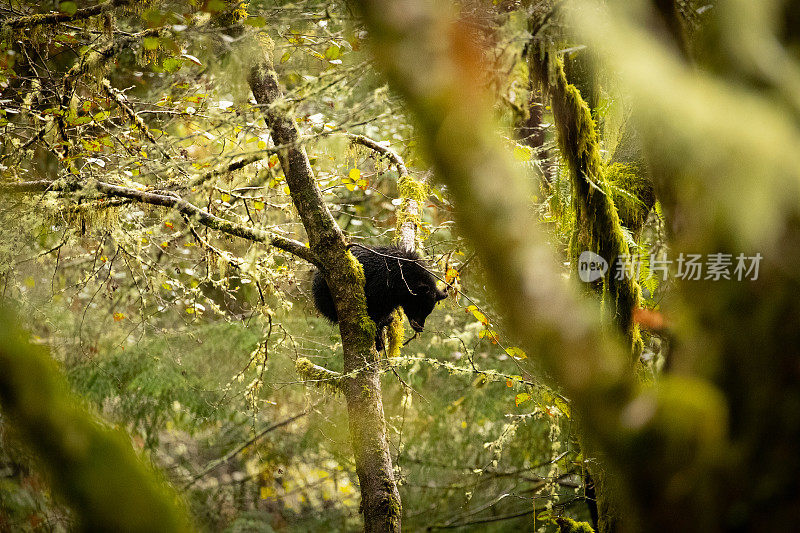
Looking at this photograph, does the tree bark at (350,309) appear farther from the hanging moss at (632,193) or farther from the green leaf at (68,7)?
the hanging moss at (632,193)

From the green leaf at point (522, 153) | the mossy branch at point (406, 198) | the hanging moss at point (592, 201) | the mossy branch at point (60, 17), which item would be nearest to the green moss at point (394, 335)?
the mossy branch at point (406, 198)

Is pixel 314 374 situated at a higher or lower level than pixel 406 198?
lower

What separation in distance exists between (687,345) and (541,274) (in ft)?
0.63

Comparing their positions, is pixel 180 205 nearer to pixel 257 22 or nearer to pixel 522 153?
pixel 257 22

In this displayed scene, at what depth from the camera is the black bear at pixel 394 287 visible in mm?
2779

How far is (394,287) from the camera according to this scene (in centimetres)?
282

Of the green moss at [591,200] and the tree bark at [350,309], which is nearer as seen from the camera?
the green moss at [591,200]

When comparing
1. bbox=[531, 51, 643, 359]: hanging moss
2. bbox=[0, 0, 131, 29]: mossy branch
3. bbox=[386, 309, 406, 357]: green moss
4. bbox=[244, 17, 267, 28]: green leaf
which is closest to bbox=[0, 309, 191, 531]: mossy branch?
bbox=[531, 51, 643, 359]: hanging moss

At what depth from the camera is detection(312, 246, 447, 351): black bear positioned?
278cm

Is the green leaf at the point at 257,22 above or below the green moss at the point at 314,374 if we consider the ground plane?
above

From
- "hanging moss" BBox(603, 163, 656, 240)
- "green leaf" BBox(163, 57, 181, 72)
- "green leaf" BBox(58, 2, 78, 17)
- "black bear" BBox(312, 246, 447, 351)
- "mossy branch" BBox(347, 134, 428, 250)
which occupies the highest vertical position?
"green leaf" BBox(58, 2, 78, 17)

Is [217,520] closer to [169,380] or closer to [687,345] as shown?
[169,380]

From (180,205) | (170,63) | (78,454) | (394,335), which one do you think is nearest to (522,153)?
(394,335)

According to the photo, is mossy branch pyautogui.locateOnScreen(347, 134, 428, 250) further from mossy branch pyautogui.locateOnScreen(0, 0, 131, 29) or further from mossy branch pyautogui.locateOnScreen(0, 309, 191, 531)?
mossy branch pyautogui.locateOnScreen(0, 309, 191, 531)
